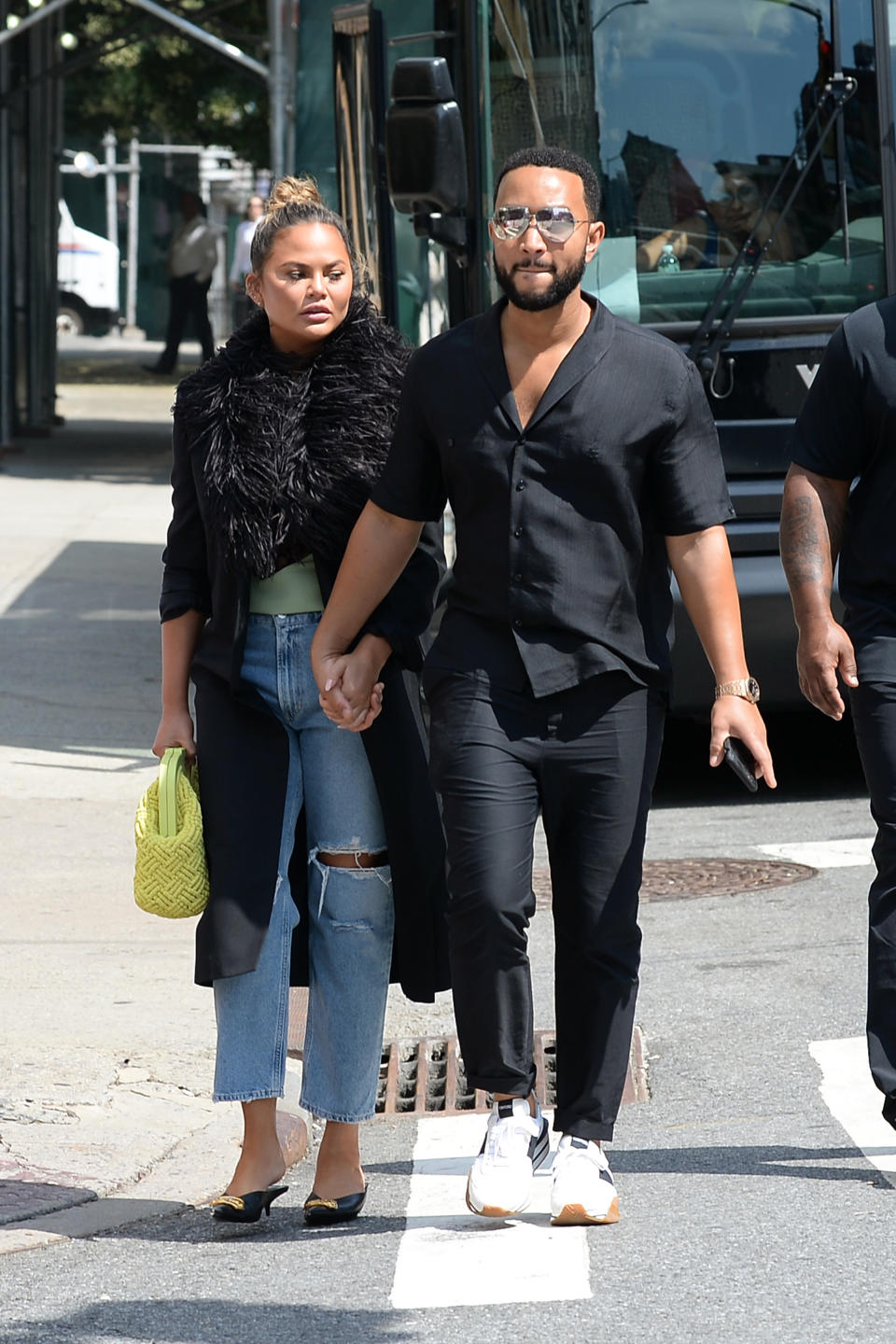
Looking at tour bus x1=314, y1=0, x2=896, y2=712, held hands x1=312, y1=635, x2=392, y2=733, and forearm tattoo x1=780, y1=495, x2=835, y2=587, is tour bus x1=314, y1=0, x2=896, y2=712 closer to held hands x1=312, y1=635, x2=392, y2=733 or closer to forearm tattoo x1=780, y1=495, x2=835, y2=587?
A: forearm tattoo x1=780, y1=495, x2=835, y2=587

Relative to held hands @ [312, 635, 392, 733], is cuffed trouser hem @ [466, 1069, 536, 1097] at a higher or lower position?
lower

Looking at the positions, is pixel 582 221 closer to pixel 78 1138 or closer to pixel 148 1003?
pixel 78 1138

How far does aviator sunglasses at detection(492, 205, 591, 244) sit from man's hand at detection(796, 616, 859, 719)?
3.00 feet

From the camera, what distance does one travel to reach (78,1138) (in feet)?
15.8

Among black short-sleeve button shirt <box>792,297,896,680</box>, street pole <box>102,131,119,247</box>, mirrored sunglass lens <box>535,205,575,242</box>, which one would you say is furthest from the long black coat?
street pole <box>102,131,119,247</box>

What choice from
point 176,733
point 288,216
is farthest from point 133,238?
point 176,733

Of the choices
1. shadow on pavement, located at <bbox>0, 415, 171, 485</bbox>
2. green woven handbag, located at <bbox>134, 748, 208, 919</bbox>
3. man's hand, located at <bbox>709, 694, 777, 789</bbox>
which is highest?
shadow on pavement, located at <bbox>0, 415, 171, 485</bbox>

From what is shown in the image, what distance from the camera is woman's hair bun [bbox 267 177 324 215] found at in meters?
4.25

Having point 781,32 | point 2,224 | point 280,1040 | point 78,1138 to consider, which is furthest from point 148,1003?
point 2,224

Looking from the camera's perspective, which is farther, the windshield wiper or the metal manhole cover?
the windshield wiper

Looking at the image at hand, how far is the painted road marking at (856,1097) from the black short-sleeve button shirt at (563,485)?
44.8 inches

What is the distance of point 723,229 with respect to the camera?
796 cm

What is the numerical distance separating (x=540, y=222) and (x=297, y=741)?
1.04 meters

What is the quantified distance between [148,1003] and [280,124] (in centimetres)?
1159
